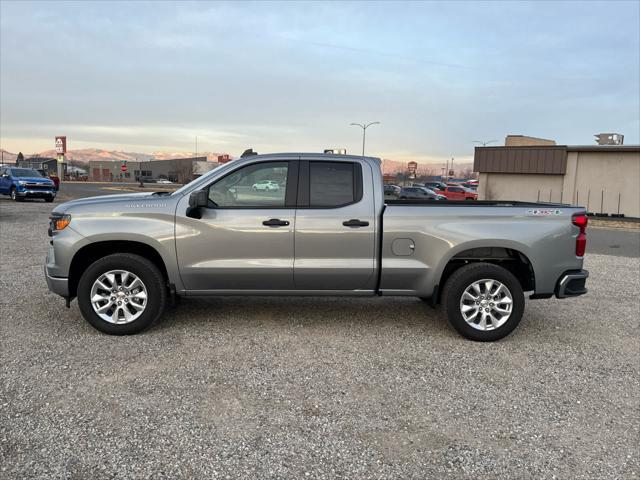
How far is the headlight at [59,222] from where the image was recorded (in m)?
5.06

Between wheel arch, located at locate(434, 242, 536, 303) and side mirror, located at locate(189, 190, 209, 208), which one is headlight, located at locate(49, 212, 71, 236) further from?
wheel arch, located at locate(434, 242, 536, 303)

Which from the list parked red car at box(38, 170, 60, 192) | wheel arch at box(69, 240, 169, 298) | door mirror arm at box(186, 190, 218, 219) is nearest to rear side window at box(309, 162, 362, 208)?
door mirror arm at box(186, 190, 218, 219)

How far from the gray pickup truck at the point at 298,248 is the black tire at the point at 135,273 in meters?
0.01

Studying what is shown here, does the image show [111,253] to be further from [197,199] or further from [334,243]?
[334,243]

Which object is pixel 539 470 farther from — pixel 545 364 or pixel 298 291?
pixel 298 291

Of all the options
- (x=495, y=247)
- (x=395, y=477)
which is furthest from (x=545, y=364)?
(x=395, y=477)

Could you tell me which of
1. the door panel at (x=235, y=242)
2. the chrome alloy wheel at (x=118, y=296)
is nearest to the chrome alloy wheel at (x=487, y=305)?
the door panel at (x=235, y=242)

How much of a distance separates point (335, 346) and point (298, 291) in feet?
2.29

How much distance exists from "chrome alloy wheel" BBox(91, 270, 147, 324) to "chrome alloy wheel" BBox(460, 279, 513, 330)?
329 centimetres

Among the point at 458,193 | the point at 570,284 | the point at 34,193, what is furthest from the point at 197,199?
→ the point at 458,193

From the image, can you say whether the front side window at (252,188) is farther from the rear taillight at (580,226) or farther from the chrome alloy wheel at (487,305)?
the rear taillight at (580,226)

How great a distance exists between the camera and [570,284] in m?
5.14

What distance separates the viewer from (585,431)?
11.2 feet

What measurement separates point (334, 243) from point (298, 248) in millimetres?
371
